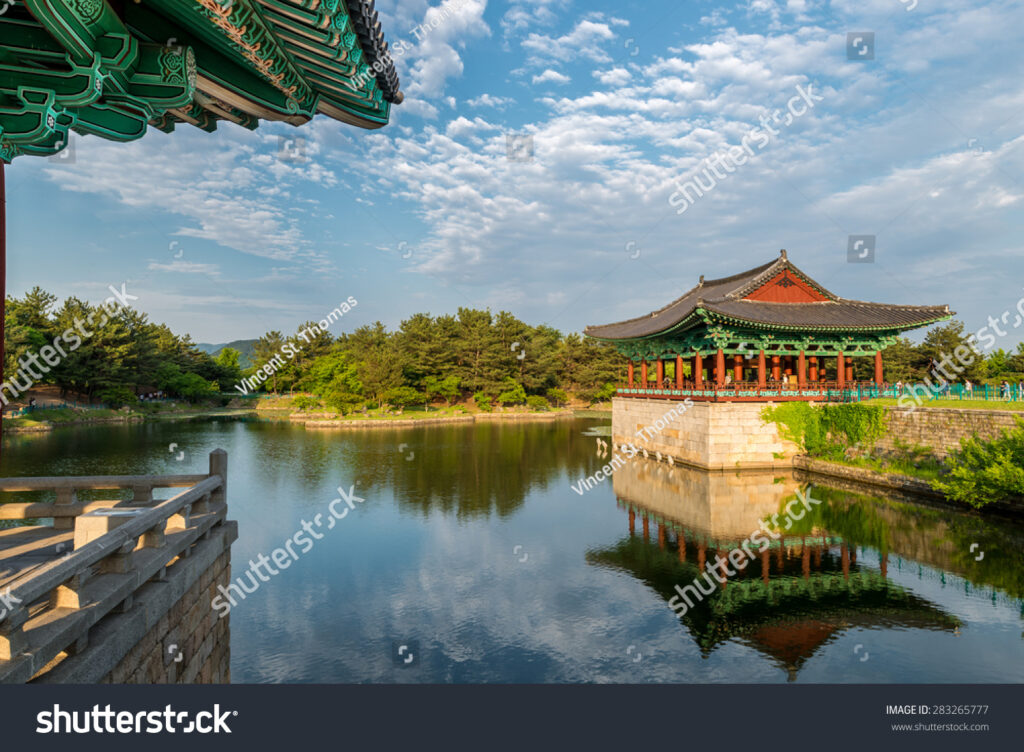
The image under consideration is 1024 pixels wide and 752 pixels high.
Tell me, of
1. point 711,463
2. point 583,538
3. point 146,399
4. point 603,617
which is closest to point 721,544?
point 583,538

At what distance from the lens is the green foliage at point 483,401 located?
2191 inches

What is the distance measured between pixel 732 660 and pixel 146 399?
60806 millimetres

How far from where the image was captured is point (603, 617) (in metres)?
9.84

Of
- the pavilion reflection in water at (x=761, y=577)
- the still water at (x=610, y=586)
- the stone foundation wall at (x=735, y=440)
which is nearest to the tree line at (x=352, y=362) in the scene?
the still water at (x=610, y=586)

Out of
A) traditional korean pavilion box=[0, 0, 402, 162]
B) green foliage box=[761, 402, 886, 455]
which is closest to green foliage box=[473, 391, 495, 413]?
green foliage box=[761, 402, 886, 455]

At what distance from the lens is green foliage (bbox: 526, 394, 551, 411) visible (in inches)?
2220

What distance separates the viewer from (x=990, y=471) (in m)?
13.6

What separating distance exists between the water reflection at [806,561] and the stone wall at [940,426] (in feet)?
8.67

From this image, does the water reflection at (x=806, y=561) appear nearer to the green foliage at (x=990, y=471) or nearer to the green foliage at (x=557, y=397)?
the green foliage at (x=990, y=471)

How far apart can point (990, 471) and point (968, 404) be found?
20.9 ft

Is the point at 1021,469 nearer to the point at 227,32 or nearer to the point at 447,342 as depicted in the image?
the point at 227,32

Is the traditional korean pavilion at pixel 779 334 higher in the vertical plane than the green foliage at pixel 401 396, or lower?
higher

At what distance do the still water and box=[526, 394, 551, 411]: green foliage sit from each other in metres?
34.3

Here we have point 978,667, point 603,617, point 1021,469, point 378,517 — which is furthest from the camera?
point 378,517
